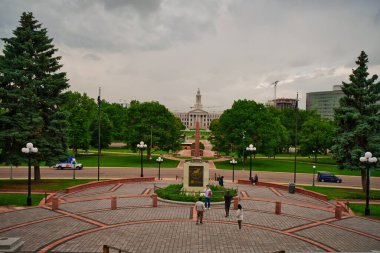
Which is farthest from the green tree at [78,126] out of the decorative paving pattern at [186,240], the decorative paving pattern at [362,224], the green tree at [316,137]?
the decorative paving pattern at [362,224]

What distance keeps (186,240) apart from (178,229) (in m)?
1.87

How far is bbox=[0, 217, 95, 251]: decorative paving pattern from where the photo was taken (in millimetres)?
14805

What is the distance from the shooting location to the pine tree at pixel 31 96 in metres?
30.6

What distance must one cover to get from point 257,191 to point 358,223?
39.1 ft

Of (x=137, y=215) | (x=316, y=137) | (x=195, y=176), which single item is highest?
(x=316, y=137)

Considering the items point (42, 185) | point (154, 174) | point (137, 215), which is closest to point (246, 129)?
point (154, 174)

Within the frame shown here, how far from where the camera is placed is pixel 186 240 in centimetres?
1529

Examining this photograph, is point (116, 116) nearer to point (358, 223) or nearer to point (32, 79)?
point (32, 79)

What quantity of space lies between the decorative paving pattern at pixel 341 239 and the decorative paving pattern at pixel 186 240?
48.7 inches

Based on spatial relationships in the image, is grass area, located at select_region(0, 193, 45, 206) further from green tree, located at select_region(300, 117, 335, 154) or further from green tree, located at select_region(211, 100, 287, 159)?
green tree, located at select_region(300, 117, 335, 154)

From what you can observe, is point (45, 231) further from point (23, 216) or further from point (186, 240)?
point (186, 240)

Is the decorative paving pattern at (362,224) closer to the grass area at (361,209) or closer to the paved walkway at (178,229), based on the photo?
the paved walkway at (178,229)

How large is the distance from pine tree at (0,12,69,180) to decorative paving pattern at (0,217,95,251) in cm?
1489

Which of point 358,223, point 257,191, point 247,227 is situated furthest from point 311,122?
point 247,227
